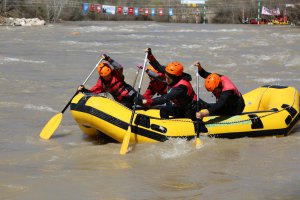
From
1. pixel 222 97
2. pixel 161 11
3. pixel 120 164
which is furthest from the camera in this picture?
pixel 161 11

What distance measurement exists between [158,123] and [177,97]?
16.0 inches

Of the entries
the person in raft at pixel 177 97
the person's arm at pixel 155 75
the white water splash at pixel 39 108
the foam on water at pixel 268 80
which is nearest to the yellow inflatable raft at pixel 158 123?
the person in raft at pixel 177 97

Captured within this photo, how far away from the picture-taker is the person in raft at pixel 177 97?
23.0 ft

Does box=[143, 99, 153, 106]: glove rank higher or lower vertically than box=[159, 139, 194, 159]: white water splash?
higher

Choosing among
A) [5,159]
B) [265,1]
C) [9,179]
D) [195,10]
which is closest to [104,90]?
[5,159]

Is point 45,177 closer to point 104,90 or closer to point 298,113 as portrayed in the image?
point 104,90

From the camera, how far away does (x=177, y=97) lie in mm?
7043

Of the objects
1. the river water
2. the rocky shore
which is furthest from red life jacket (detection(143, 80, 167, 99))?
the rocky shore

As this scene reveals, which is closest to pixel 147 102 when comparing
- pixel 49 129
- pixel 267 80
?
pixel 49 129

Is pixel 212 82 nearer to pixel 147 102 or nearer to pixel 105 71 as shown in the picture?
pixel 147 102

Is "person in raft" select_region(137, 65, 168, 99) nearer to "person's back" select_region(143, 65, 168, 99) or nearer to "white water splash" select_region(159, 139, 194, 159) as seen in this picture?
"person's back" select_region(143, 65, 168, 99)

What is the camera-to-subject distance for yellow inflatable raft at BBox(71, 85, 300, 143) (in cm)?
698

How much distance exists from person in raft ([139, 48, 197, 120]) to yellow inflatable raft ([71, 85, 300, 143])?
0.59 ft

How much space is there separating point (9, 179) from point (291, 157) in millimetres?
3136
